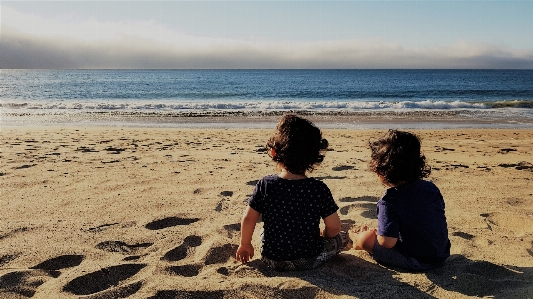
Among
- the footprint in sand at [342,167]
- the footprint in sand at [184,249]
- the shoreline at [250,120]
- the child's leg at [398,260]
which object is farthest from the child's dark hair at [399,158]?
the shoreline at [250,120]

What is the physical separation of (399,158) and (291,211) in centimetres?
82

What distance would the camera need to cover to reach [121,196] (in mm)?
4621

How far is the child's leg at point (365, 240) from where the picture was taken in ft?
10.0

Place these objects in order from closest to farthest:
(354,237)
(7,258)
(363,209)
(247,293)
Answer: (247,293)
(7,258)
(354,237)
(363,209)

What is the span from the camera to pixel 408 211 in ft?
9.18

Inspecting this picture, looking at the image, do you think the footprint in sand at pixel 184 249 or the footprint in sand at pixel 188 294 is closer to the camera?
the footprint in sand at pixel 188 294

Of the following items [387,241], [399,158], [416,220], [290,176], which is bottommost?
[387,241]

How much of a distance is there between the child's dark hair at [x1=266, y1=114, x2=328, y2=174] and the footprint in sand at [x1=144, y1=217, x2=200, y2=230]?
4.99ft

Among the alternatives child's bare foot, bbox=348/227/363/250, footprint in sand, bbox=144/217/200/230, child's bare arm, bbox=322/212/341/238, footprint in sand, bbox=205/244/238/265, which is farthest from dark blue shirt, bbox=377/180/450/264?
footprint in sand, bbox=144/217/200/230

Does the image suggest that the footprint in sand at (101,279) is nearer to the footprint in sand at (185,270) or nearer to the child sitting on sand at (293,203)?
the footprint in sand at (185,270)

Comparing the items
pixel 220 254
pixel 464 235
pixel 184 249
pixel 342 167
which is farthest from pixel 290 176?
pixel 342 167

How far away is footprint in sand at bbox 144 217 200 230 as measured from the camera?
380 centimetres

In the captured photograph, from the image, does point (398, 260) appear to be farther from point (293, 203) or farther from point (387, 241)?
point (293, 203)

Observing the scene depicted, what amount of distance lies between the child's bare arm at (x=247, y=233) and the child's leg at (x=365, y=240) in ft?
2.77
